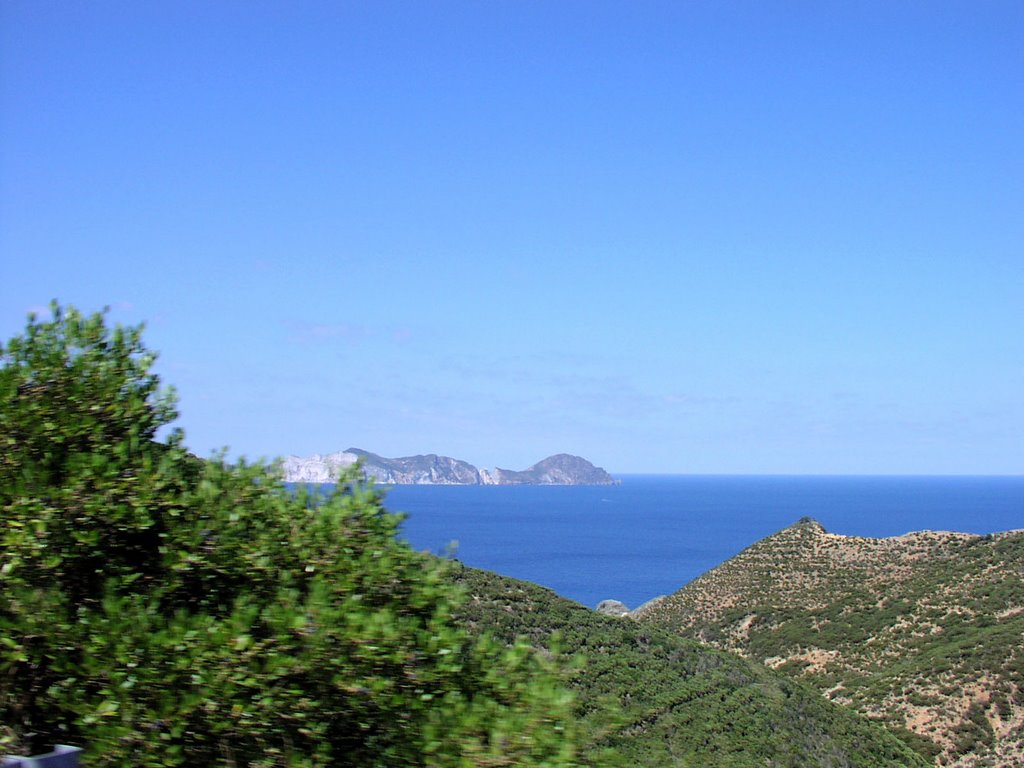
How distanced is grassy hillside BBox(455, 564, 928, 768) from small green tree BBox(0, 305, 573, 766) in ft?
70.8

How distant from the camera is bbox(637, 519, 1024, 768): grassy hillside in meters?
39.7

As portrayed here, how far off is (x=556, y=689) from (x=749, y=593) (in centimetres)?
6681

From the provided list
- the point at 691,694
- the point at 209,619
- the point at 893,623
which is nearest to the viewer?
the point at 209,619

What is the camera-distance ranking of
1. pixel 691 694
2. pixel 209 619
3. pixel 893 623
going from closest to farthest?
pixel 209 619
pixel 691 694
pixel 893 623

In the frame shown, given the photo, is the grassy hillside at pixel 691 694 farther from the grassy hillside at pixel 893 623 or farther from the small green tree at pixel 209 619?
the small green tree at pixel 209 619

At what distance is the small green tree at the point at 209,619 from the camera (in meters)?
4.79

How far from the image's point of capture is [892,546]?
70.2 m

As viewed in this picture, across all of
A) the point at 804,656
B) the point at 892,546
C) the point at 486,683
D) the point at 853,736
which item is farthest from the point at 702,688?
the point at 892,546

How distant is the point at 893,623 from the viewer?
55.1 metres

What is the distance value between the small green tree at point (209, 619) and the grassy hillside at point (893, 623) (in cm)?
3871

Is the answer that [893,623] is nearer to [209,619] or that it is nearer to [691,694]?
[691,694]

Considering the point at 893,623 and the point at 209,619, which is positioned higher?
the point at 209,619

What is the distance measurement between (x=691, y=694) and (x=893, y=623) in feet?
93.8

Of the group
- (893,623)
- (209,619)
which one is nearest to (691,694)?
(893,623)
